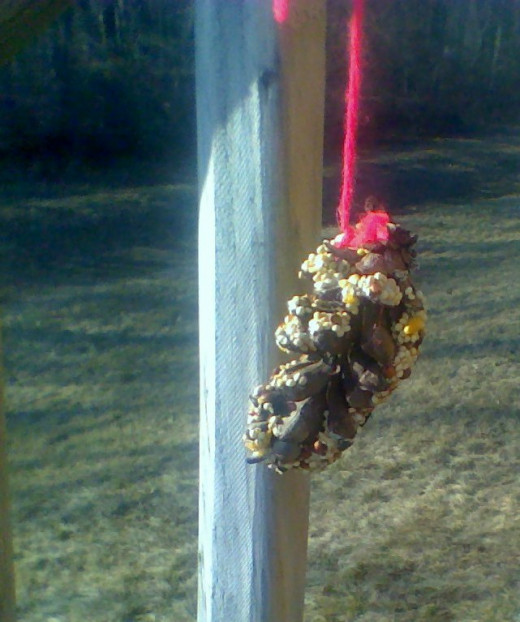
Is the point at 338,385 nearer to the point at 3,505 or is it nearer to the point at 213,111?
the point at 213,111

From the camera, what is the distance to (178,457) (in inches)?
120

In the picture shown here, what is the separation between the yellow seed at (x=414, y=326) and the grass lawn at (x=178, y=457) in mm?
1578

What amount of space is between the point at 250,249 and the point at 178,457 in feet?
7.33

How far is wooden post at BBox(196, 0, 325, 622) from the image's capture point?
0.86m

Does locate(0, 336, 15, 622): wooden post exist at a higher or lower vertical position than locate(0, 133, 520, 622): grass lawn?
higher

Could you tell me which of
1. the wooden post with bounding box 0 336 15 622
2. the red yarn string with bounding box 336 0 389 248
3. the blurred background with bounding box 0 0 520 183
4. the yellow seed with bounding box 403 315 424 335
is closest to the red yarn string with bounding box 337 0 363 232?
the red yarn string with bounding box 336 0 389 248

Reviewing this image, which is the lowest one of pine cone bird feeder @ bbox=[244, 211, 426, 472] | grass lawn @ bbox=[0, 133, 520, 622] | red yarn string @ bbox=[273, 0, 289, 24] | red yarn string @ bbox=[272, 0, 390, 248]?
grass lawn @ bbox=[0, 133, 520, 622]

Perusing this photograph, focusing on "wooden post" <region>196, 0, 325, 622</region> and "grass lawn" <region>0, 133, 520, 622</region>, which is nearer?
"wooden post" <region>196, 0, 325, 622</region>

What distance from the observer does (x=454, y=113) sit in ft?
27.9

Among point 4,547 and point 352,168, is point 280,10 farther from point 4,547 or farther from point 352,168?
point 4,547

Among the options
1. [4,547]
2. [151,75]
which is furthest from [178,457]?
[151,75]

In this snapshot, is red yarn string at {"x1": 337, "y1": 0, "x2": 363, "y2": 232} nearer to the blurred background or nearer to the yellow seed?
the yellow seed

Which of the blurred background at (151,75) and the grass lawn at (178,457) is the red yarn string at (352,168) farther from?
the blurred background at (151,75)

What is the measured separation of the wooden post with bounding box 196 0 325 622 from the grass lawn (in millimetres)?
1386
